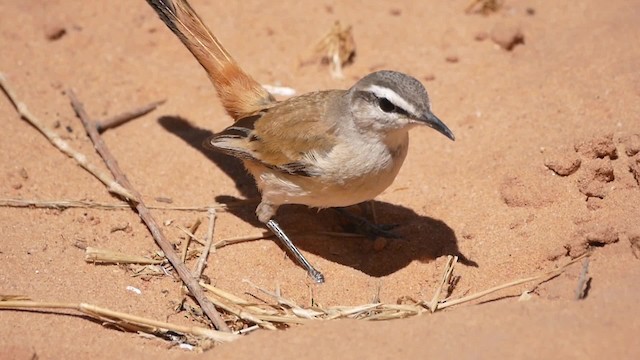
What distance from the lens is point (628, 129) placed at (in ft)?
20.6

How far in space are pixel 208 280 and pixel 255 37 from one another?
11.8 feet

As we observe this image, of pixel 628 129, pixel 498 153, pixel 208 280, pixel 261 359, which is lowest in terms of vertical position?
pixel 208 280

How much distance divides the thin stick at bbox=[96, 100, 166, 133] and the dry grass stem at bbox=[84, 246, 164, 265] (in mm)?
1862

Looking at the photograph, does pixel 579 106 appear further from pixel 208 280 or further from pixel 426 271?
pixel 208 280

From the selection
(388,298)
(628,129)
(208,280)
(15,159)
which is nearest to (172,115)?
(15,159)

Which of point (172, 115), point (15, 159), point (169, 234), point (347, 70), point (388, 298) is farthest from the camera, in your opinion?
point (347, 70)

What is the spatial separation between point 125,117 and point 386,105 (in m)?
3.17

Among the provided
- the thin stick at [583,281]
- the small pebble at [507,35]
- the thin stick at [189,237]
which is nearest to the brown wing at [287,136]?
the thin stick at [189,237]

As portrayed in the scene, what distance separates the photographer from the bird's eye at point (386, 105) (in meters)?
5.36

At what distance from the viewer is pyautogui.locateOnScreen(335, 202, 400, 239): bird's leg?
6450 mm

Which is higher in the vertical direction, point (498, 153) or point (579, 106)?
point (579, 106)

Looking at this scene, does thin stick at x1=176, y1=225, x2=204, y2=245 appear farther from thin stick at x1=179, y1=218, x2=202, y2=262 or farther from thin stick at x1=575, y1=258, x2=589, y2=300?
thin stick at x1=575, y1=258, x2=589, y2=300

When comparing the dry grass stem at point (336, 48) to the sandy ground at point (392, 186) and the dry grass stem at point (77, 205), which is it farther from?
the dry grass stem at point (77, 205)

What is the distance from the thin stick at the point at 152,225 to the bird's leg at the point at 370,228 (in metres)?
1.69
